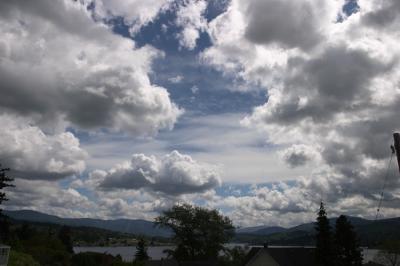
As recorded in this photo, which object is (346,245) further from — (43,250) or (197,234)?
(43,250)

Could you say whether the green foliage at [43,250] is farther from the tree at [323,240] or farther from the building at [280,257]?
the tree at [323,240]

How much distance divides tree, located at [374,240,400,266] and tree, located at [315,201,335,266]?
23844 mm

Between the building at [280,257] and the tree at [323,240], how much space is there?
1477cm

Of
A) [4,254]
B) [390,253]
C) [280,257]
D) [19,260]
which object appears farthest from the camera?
A: [390,253]

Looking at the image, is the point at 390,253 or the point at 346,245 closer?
the point at 346,245

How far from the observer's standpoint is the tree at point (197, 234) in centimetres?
8769

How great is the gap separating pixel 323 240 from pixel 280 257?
1672 cm

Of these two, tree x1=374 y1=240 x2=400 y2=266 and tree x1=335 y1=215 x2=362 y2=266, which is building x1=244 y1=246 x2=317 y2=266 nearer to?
tree x1=374 y1=240 x2=400 y2=266

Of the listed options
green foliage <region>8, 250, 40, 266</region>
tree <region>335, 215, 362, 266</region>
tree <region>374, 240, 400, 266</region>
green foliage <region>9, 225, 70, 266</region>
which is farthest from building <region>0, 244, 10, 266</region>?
tree <region>374, 240, 400, 266</region>

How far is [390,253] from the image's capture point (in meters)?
77.9

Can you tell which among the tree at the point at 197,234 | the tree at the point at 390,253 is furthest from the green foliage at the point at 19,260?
the tree at the point at 390,253

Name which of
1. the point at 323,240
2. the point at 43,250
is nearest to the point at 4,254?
the point at 43,250

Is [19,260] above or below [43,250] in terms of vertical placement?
below

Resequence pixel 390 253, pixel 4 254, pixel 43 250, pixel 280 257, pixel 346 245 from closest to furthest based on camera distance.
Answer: pixel 4 254 < pixel 346 245 < pixel 280 257 < pixel 390 253 < pixel 43 250
